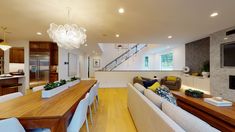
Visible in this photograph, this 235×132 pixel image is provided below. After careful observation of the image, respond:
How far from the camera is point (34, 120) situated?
1.35 m

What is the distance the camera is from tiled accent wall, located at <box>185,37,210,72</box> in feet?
20.3

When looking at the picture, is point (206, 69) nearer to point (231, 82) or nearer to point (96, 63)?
point (231, 82)

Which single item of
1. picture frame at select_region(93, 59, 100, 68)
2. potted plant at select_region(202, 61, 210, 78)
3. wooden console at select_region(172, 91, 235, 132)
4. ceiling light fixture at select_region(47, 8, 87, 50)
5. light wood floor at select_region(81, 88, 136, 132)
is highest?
ceiling light fixture at select_region(47, 8, 87, 50)

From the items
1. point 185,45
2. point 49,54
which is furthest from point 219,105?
point 49,54

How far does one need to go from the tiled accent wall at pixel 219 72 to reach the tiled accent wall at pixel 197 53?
2.94 feet

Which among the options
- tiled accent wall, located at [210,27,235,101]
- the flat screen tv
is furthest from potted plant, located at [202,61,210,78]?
the flat screen tv

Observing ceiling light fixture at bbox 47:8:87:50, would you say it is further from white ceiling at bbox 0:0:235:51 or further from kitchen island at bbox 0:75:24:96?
kitchen island at bbox 0:75:24:96

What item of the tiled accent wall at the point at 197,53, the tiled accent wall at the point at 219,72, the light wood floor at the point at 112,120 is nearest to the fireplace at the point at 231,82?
the tiled accent wall at the point at 219,72

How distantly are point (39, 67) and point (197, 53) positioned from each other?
8214mm

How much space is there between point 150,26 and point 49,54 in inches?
211

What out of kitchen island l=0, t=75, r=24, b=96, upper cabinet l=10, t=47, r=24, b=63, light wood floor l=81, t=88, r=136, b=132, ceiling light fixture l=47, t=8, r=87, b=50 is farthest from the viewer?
upper cabinet l=10, t=47, r=24, b=63

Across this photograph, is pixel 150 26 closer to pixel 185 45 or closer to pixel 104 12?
pixel 104 12

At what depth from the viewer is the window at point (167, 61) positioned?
9.93m

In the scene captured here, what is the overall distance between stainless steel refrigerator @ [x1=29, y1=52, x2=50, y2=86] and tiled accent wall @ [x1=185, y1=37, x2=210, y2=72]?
7.66 m
